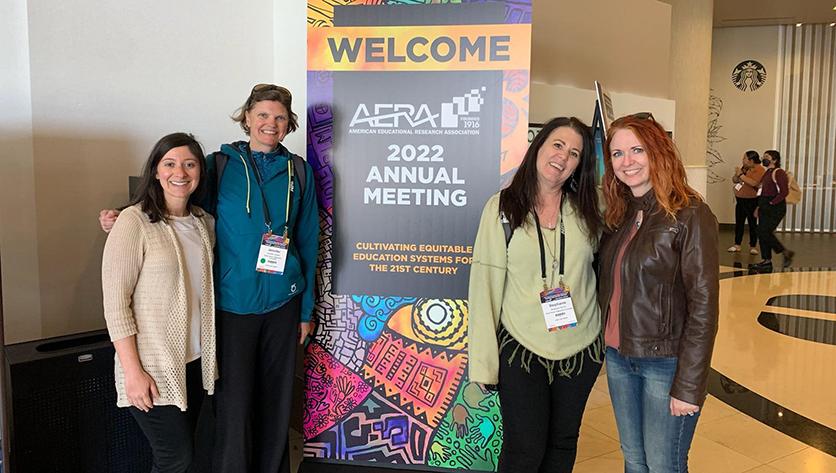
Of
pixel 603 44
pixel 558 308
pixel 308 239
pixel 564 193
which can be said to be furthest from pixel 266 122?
pixel 603 44

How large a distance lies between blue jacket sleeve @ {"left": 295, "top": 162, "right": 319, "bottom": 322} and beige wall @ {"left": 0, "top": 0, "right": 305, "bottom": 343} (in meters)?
0.94

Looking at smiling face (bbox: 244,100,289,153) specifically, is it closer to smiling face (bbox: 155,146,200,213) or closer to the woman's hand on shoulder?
smiling face (bbox: 155,146,200,213)

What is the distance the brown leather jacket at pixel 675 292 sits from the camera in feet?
5.72

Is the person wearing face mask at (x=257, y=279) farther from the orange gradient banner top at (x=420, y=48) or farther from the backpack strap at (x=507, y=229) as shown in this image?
the backpack strap at (x=507, y=229)

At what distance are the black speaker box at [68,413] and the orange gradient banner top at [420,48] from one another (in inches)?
57.9

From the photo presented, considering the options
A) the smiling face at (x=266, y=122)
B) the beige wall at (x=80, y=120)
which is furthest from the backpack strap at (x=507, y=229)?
the beige wall at (x=80, y=120)

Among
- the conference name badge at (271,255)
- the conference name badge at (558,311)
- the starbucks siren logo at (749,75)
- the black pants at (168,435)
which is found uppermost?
the starbucks siren logo at (749,75)

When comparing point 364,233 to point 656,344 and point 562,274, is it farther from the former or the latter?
point 656,344

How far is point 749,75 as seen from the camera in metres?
14.3

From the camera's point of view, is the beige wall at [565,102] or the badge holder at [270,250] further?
the beige wall at [565,102]

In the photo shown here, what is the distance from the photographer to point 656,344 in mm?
1797

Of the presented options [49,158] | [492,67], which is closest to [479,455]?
[492,67]

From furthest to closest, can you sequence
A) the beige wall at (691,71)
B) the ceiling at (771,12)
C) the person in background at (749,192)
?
1. the ceiling at (771,12)
2. the person in background at (749,192)
3. the beige wall at (691,71)

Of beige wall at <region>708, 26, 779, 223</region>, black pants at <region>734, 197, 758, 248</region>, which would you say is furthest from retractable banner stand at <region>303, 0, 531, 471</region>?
beige wall at <region>708, 26, 779, 223</region>
